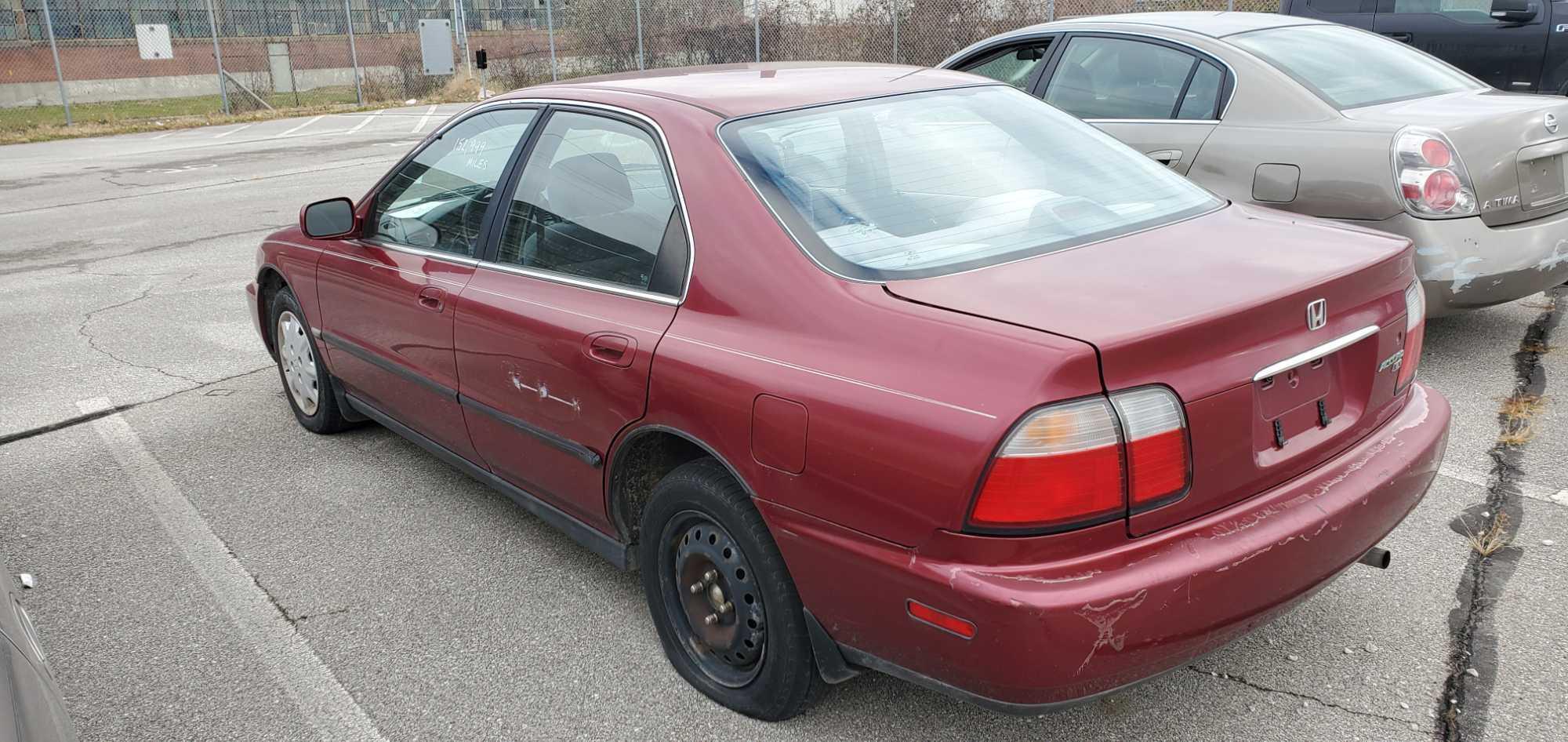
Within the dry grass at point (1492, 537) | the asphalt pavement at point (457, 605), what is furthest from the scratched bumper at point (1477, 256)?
the dry grass at point (1492, 537)

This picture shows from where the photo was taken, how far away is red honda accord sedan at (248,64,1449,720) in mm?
2148

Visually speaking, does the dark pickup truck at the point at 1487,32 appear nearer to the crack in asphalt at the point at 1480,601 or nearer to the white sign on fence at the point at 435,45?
the crack in asphalt at the point at 1480,601

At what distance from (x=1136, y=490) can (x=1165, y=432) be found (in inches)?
4.8

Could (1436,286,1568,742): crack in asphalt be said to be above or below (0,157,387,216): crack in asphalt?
above

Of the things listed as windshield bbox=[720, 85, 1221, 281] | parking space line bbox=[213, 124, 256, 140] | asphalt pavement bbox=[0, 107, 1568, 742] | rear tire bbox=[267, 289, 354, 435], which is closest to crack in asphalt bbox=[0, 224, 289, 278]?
asphalt pavement bbox=[0, 107, 1568, 742]

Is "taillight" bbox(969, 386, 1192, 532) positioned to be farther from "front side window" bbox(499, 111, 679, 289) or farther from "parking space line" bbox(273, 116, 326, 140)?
"parking space line" bbox(273, 116, 326, 140)

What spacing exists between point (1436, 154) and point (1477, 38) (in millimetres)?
5137

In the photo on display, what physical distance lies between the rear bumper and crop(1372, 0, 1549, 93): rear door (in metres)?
7.92

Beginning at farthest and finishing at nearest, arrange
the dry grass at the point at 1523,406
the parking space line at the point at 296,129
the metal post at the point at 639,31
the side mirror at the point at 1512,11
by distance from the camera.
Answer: the metal post at the point at 639,31, the parking space line at the point at 296,129, the side mirror at the point at 1512,11, the dry grass at the point at 1523,406

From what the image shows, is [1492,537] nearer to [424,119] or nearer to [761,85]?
[761,85]

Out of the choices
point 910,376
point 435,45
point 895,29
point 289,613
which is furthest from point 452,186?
point 435,45

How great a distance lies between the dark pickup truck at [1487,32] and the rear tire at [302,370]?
8.13 meters

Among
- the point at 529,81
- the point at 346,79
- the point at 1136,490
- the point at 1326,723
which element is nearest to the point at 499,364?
the point at 1136,490

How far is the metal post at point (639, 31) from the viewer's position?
2409cm
